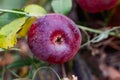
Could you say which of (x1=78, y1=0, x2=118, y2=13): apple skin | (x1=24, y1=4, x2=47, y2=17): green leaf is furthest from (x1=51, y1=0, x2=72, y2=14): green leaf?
(x1=78, y1=0, x2=118, y2=13): apple skin

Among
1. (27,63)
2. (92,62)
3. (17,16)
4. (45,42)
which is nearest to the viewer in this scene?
(45,42)

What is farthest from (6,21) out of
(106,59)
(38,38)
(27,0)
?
(106,59)

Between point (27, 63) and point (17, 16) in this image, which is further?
point (27, 63)

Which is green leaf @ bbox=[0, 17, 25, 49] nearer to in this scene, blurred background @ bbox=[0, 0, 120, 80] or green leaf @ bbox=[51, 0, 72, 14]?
green leaf @ bbox=[51, 0, 72, 14]

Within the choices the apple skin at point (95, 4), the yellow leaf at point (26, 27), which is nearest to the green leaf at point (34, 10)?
the yellow leaf at point (26, 27)

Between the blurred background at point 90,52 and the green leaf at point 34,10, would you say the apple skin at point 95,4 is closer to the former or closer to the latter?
the blurred background at point 90,52

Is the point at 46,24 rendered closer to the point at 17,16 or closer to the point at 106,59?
the point at 17,16
